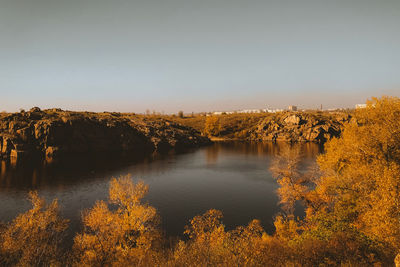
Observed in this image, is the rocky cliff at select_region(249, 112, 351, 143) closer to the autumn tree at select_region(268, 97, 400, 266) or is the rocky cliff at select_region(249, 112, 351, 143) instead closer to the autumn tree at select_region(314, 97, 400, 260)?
the autumn tree at select_region(268, 97, 400, 266)

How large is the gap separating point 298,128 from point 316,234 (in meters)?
164

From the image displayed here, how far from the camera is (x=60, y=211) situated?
141 feet

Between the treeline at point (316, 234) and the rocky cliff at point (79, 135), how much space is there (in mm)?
81196

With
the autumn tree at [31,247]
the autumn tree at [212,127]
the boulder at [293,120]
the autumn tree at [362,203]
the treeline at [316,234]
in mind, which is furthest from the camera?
the boulder at [293,120]

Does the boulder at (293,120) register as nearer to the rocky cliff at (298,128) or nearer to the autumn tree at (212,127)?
the rocky cliff at (298,128)

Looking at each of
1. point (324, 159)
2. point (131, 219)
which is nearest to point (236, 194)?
Result: point (324, 159)

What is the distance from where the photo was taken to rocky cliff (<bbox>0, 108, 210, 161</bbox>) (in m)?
102

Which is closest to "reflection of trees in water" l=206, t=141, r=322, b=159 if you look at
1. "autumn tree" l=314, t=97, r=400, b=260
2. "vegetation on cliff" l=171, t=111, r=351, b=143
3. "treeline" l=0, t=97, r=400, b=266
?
"vegetation on cliff" l=171, t=111, r=351, b=143

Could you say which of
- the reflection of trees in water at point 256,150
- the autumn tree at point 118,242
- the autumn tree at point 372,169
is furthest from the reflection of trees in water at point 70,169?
the autumn tree at point 372,169

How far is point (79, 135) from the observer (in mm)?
116938

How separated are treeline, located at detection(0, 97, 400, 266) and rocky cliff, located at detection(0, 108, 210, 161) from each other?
81.2 meters

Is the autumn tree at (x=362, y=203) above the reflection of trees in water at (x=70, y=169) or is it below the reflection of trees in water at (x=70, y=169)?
above

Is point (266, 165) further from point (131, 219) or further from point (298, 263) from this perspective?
point (298, 263)

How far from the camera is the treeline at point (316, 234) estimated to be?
17969 millimetres
